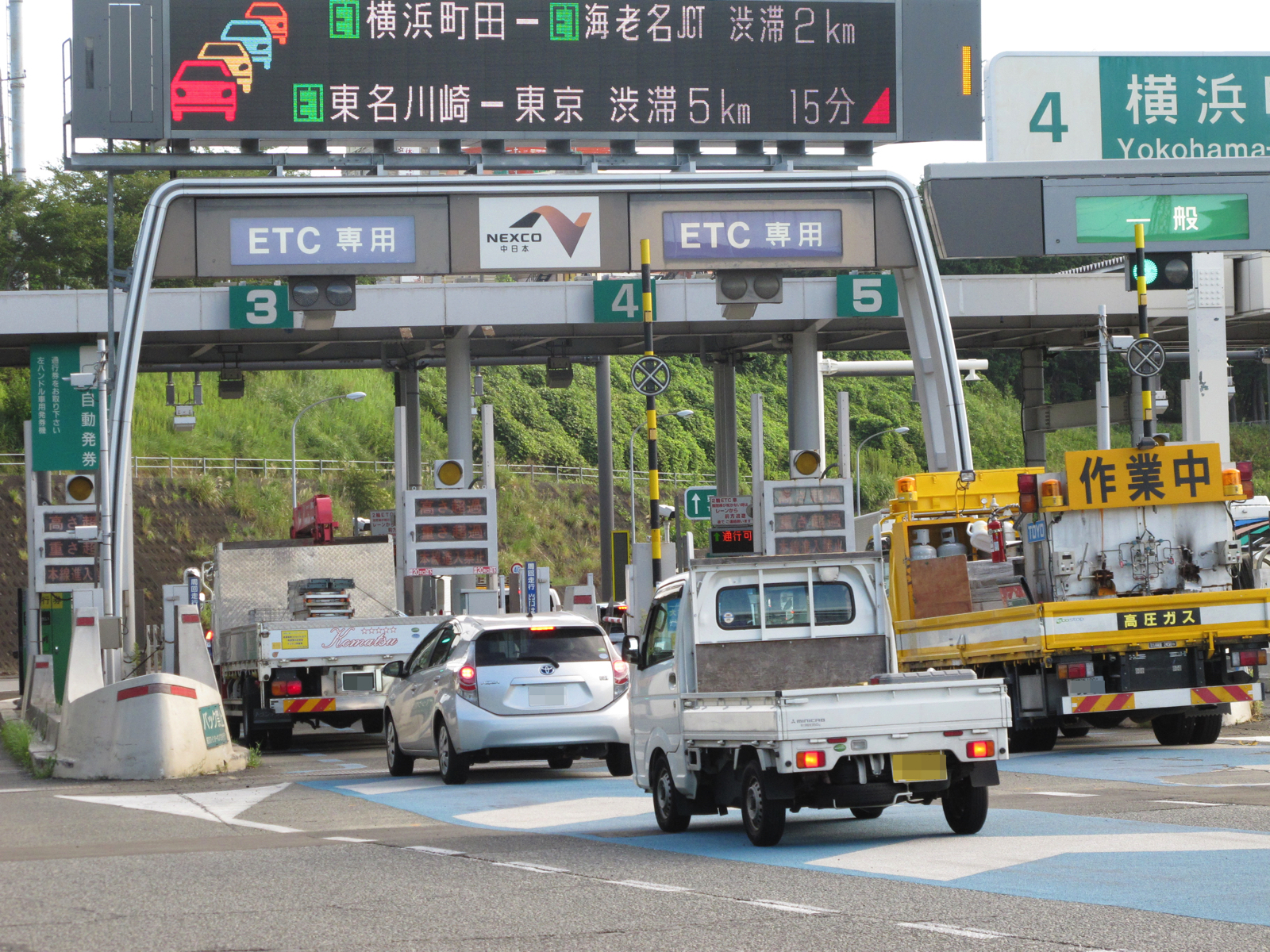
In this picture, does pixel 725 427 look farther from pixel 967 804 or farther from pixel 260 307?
pixel 967 804

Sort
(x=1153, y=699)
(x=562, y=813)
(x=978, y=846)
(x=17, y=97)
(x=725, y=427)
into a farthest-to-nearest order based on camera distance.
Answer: (x=17, y=97) < (x=725, y=427) < (x=1153, y=699) < (x=562, y=813) < (x=978, y=846)

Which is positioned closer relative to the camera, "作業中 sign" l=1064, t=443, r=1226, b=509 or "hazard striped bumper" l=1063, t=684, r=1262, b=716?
"hazard striped bumper" l=1063, t=684, r=1262, b=716

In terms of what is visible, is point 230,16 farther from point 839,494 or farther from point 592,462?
point 592,462

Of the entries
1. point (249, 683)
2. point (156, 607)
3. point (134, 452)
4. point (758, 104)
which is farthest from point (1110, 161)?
point (134, 452)

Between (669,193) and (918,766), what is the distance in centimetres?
1097

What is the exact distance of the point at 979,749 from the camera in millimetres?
11070

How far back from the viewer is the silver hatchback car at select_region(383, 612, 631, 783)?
16.2 m

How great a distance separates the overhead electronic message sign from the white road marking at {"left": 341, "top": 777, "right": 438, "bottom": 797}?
7.48 metres

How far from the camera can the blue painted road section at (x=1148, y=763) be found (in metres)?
15.0

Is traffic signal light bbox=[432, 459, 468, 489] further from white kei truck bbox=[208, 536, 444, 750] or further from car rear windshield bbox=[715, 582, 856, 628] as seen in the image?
car rear windshield bbox=[715, 582, 856, 628]

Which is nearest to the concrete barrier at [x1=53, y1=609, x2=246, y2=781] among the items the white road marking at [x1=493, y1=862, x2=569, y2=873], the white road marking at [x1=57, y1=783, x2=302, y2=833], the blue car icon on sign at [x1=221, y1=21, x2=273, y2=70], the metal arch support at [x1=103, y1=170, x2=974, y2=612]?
the white road marking at [x1=57, y1=783, x2=302, y2=833]

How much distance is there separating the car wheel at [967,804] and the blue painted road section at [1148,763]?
3.49m

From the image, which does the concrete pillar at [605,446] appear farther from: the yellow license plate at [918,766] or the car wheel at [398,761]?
the yellow license plate at [918,766]

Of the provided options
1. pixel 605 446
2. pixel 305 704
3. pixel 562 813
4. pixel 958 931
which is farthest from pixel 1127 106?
pixel 958 931
